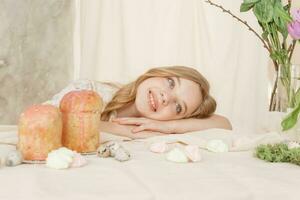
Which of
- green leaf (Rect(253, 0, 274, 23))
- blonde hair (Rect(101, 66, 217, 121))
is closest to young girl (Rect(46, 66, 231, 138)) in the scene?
blonde hair (Rect(101, 66, 217, 121))

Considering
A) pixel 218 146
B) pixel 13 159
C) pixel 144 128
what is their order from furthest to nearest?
pixel 144 128 → pixel 218 146 → pixel 13 159

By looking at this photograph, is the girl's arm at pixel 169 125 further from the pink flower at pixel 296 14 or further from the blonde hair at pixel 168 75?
the pink flower at pixel 296 14

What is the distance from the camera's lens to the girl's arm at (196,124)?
150 cm

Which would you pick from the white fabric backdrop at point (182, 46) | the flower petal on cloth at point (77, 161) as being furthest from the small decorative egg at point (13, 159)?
the white fabric backdrop at point (182, 46)

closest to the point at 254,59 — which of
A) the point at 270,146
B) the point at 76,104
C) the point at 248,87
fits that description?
the point at 248,87

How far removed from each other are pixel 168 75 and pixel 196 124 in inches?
7.1

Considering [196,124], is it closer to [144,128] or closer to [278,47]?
[144,128]

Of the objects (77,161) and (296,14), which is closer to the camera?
(77,161)

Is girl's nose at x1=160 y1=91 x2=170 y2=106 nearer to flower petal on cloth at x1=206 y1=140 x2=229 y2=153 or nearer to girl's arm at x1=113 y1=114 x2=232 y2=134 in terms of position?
girl's arm at x1=113 y1=114 x2=232 y2=134

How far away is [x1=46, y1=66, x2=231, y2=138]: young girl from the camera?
1.48 m

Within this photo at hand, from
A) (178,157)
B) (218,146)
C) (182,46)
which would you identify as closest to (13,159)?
(178,157)

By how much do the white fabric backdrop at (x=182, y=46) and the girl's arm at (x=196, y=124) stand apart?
43 centimetres

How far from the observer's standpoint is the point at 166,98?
5.06ft

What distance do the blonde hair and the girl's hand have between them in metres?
0.16
